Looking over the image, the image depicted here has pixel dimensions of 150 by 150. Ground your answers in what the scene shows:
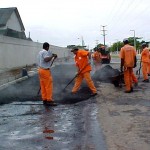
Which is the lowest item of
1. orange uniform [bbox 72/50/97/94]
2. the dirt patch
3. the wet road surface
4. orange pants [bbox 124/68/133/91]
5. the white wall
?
the wet road surface

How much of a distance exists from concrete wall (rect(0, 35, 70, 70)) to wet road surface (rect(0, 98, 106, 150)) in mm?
10851

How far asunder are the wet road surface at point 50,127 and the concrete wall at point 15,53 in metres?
10.9

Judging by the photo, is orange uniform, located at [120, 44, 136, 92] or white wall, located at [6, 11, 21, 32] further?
white wall, located at [6, 11, 21, 32]

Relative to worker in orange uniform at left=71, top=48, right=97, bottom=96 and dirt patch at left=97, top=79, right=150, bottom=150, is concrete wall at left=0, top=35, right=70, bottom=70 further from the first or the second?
dirt patch at left=97, top=79, right=150, bottom=150

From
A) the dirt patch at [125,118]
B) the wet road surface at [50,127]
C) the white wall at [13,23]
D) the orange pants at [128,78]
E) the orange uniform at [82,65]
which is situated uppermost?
the white wall at [13,23]

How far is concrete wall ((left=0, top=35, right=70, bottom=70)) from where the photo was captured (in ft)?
68.6

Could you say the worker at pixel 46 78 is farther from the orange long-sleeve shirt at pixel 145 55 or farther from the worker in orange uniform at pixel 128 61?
the orange long-sleeve shirt at pixel 145 55

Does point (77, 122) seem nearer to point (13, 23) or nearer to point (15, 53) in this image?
point (15, 53)

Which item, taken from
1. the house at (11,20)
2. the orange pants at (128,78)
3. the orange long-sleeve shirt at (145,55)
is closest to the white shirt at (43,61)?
the orange pants at (128,78)

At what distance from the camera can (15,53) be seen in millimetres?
24094

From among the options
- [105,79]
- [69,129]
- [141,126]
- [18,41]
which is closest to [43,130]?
[69,129]

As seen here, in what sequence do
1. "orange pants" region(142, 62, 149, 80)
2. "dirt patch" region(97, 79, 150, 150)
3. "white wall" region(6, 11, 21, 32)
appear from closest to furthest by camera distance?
"dirt patch" region(97, 79, 150, 150) < "orange pants" region(142, 62, 149, 80) < "white wall" region(6, 11, 21, 32)

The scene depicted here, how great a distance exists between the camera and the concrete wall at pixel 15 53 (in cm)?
2091

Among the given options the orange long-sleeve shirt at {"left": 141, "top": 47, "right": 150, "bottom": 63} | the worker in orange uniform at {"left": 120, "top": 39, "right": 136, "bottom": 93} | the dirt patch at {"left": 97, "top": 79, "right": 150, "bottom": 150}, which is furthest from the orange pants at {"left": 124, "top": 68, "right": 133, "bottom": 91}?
the orange long-sleeve shirt at {"left": 141, "top": 47, "right": 150, "bottom": 63}
